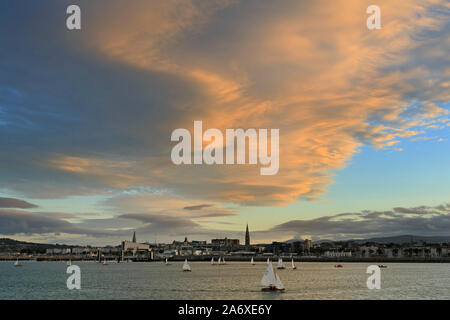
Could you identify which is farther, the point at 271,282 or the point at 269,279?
the point at 269,279

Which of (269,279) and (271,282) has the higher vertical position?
(269,279)
